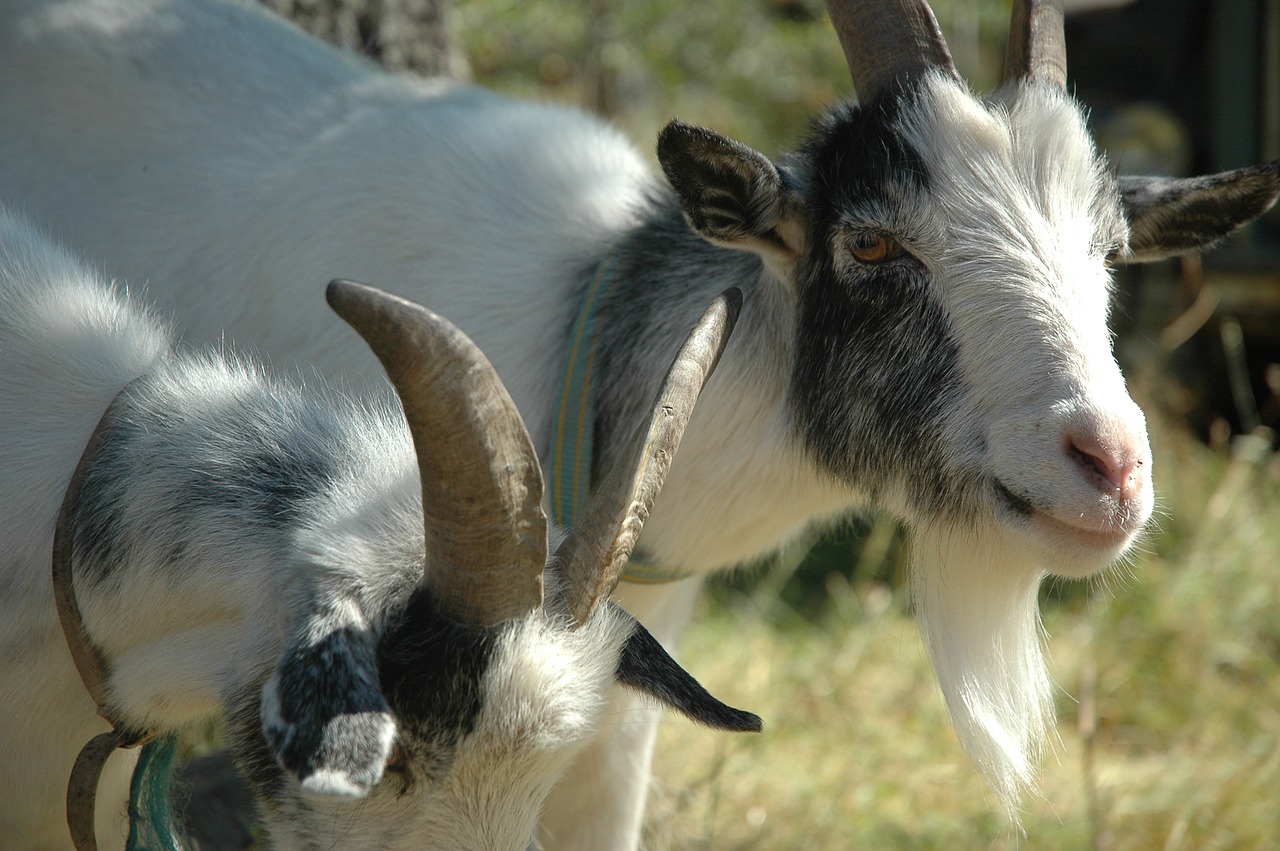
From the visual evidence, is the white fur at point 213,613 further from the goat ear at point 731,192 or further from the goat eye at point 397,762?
the goat ear at point 731,192

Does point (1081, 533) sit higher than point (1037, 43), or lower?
lower

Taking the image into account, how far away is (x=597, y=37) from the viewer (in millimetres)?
6375

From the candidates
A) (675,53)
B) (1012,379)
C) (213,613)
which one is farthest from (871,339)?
(675,53)

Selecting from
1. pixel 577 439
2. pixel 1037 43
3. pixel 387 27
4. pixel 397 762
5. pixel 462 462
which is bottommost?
pixel 577 439

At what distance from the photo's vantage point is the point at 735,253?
308cm

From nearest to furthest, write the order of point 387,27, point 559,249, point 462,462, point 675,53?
point 462,462 < point 559,249 < point 387,27 < point 675,53

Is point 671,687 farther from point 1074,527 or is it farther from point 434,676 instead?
point 1074,527

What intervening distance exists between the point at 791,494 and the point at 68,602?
159 centimetres

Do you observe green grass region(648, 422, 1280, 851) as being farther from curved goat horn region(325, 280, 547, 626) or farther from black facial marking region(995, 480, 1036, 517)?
curved goat horn region(325, 280, 547, 626)

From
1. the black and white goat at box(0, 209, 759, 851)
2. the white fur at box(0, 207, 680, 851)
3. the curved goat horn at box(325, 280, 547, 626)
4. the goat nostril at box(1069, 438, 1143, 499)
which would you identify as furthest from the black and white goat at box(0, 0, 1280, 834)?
the curved goat horn at box(325, 280, 547, 626)

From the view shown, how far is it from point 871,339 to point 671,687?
94 cm

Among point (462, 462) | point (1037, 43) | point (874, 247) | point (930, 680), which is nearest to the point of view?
point (462, 462)

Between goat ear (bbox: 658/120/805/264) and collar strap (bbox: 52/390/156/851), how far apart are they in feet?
4.31

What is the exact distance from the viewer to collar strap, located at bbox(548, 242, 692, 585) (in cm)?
296
